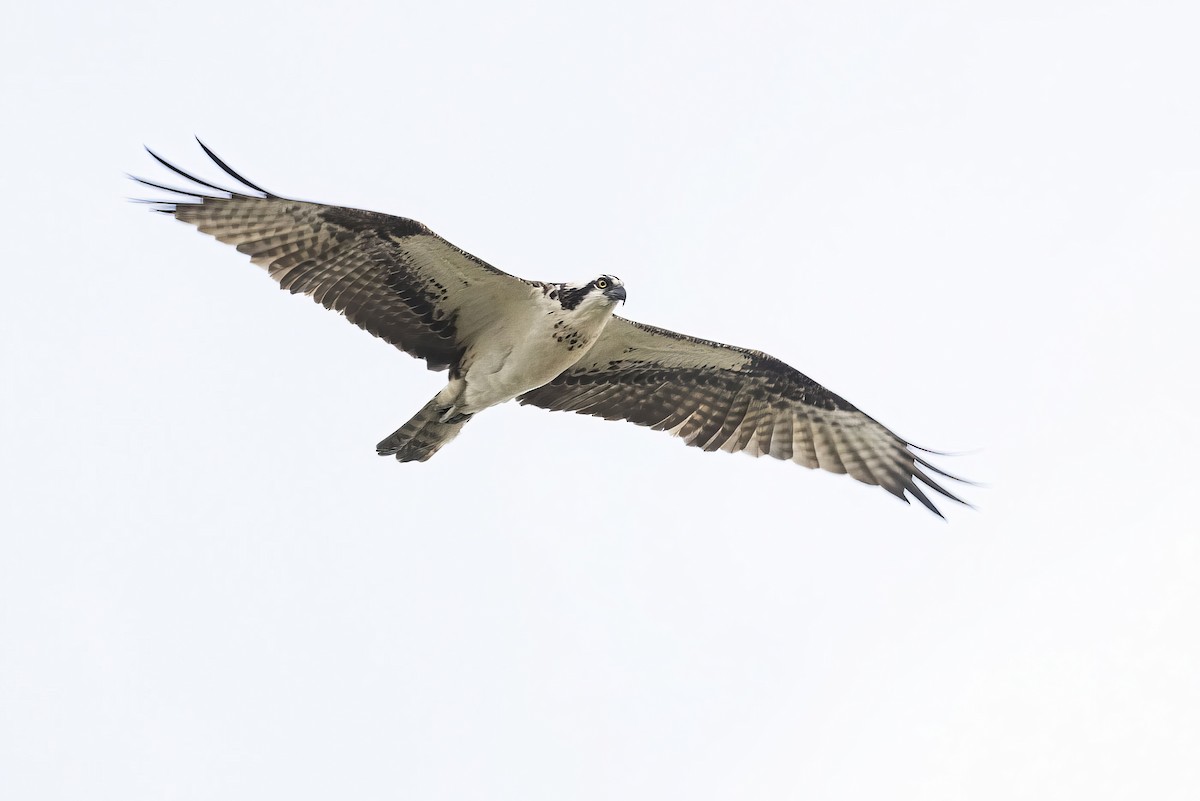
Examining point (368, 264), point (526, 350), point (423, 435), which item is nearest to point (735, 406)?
point (526, 350)

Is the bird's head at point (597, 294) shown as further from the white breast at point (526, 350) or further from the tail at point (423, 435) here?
the tail at point (423, 435)

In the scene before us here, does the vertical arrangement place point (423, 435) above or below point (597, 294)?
below

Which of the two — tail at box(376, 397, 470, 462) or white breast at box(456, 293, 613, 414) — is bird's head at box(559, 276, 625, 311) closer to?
white breast at box(456, 293, 613, 414)

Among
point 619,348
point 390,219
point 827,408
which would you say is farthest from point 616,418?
point 390,219

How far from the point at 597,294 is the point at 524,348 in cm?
102

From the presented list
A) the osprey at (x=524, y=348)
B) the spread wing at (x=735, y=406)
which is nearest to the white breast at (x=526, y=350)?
the osprey at (x=524, y=348)

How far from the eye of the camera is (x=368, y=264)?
42.3 ft

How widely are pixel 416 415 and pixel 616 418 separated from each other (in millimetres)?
2322

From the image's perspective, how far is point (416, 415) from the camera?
13430 millimetres

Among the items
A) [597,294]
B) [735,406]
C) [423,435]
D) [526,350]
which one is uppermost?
[735,406]

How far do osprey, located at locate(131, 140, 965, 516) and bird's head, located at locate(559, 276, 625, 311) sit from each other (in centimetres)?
1

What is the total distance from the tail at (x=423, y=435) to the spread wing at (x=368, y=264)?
23.4 inches

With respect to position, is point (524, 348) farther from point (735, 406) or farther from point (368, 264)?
point (735, 406)

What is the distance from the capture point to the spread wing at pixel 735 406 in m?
14.4
